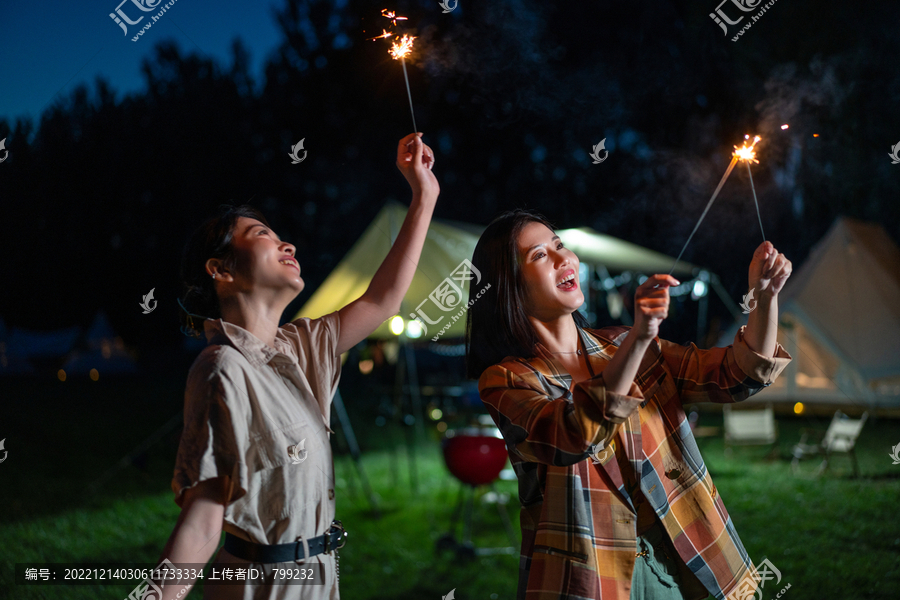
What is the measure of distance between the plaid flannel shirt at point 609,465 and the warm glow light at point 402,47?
106 cm

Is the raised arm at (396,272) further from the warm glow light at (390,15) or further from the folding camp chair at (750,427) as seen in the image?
the folding camp chair at (750,427)

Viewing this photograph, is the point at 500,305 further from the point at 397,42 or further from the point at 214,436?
the point at 397,42

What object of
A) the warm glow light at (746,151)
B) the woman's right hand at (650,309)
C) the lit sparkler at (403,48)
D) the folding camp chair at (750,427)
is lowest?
the folding camp chair at (750,427)

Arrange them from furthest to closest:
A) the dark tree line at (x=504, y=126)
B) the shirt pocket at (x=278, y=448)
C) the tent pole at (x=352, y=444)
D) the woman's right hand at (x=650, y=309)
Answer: the tent pole at (x=352, y=444) < the dark tree line at (x=504, y=126) < the shirt pocket at (x=278, y=448) < the woman's right hand at (x=650, y=309)

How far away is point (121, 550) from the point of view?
3750mm

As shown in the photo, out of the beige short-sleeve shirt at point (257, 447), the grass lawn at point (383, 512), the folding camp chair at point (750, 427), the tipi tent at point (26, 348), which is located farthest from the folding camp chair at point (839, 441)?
the tipi tent at point (26, 348)

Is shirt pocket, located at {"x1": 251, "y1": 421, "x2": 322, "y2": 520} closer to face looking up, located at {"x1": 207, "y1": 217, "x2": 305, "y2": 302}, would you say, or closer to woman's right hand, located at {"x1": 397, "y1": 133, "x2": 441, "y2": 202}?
face looking up, located at {"x1": 207, "y1": 217, "x2": 305, "y2": 302}

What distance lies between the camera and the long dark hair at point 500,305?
146cm

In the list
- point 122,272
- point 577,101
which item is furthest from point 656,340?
point 122,272

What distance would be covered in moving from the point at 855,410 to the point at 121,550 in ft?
21.1

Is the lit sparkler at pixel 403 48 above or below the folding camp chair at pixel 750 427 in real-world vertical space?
above

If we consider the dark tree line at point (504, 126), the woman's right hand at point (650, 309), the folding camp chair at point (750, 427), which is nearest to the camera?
the woman's right hand at point (650, 309)

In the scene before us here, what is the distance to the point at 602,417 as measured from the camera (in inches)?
42.9

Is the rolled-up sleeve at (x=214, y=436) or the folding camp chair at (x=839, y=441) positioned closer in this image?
the rolled-up sleeve at (x=214, y=436)
